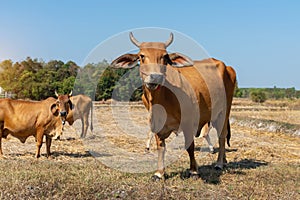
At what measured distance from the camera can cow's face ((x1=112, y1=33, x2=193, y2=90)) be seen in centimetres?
515

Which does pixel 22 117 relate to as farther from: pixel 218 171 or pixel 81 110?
pixel 218 171

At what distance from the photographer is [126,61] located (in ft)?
19.0

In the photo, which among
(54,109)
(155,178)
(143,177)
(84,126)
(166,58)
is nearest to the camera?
(166,58)

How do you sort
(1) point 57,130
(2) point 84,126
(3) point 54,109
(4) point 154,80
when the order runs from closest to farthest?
(4) point 154,80, (1) point 57,130, (3) point 54,109, (2) point 84,126

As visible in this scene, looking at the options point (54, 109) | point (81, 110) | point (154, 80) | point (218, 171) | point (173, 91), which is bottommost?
point (218, 171)

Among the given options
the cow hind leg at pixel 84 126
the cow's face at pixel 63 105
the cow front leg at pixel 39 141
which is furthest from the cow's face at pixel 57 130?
the cow hind leg at pixel 84 126

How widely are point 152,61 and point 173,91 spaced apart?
2.69ft

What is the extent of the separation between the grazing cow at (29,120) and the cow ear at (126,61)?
479cm

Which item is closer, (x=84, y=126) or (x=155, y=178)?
(x=155, y=178)

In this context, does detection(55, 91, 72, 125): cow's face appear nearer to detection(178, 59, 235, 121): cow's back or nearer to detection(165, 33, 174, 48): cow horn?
detection(178, 59, 235, 121): cow's back

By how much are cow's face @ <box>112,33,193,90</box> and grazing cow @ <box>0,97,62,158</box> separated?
4801 millimetres

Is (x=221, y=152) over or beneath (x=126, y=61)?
beneath

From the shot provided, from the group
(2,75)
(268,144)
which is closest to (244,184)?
(268,144)

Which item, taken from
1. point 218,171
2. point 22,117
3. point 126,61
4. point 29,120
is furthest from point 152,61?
point 22,117
